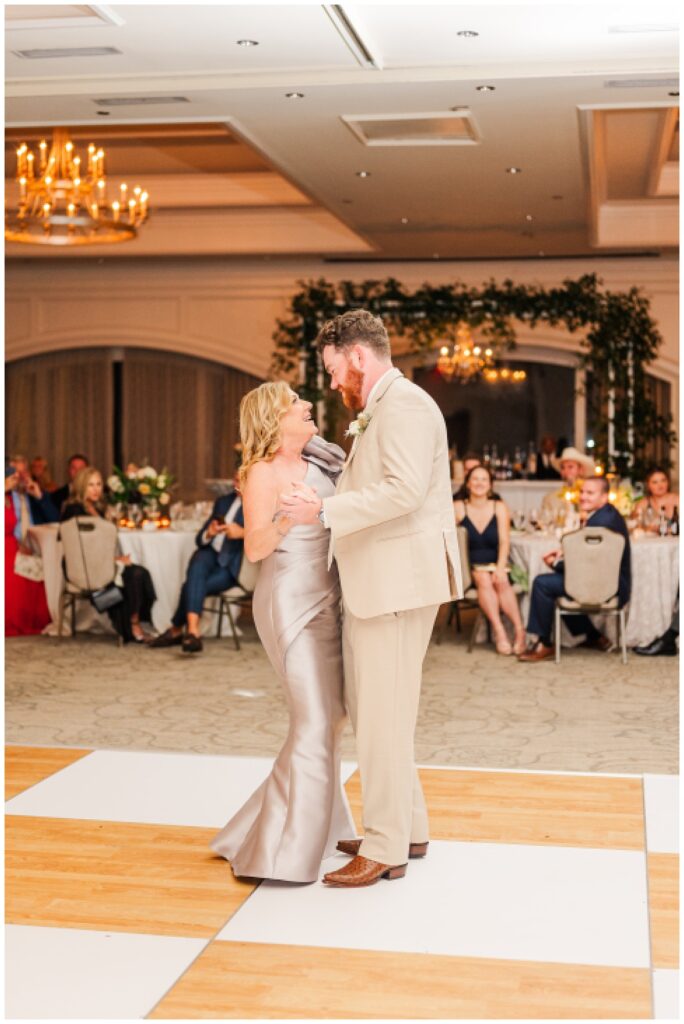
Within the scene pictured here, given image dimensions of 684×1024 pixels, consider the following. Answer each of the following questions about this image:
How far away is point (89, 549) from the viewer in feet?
Result: 29.4

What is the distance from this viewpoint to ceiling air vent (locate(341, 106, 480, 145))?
338 inches

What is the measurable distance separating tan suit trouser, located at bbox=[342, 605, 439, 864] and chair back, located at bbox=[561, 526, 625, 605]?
4.43 m

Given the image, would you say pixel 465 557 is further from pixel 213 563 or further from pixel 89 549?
pixel 89 549

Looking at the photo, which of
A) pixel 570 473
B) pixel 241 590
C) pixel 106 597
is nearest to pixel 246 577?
pixel 241 590

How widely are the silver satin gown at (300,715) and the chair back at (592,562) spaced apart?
4256 millimetres

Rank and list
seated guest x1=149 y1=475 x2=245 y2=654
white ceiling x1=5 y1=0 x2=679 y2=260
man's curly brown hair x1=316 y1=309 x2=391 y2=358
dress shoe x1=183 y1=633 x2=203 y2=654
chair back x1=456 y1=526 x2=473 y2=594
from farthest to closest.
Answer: seated guest x1=149 y1=475 x2=245 y2=654 < chair back x1=456 y1=526 x2=473 y2=594 < dress shoe x1=183 y1=633 x2=203 y2=654 < white ceiling x1=5 y1=0 x2=679 y2=260 < man's curly brown hair x1=316 y1=309 x2=391 y2=358

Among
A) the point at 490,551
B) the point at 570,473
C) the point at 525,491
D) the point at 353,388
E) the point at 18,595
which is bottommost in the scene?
the point at 18,595

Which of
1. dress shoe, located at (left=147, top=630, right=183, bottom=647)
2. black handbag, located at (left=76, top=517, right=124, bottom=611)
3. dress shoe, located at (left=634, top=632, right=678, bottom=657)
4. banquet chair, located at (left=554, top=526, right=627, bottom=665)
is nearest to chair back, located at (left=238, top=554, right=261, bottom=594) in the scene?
dress shoe, located at (left=147, top=630, right=183, bottom=647)

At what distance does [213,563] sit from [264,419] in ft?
16.7

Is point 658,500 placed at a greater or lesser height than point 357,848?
greater

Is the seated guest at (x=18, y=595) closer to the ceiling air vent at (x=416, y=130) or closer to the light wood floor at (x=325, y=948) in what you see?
the ceiling air vent at (x=416, y=130)

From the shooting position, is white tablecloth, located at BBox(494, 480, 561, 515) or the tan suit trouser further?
white tablecloth, located at BBox(494, 480, 561, 515)

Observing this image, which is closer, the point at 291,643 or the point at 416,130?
the point at 291,643

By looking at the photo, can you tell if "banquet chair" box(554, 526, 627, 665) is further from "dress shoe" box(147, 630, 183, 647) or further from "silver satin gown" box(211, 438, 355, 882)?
"silver satin gown" box(211, 438, 355, 882)
